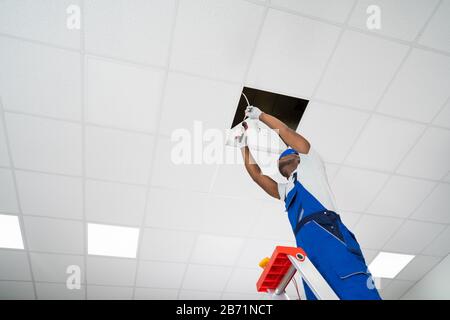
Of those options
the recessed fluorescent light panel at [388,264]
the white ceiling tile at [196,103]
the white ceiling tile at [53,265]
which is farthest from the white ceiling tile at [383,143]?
the white ceiling tile at [53,265]

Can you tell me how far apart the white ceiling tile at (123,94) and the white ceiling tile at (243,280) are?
246 centimetres

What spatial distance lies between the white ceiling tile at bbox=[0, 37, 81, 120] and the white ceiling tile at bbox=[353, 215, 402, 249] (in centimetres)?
331

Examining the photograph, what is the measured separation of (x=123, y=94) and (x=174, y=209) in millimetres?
1340

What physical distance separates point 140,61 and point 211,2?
26.1 inches

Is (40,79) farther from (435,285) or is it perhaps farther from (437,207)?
(435,285)

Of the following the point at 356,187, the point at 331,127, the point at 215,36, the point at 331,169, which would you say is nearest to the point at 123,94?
the point at 215,36

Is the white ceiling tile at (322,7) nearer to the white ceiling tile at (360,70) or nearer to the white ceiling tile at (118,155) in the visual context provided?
the white ceiling tile at (360,70)

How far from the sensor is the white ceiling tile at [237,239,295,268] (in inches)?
142

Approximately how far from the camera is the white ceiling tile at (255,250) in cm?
360

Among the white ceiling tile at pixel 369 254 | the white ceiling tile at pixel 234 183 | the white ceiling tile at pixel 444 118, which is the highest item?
the white ceiling tile at pixel 444 118

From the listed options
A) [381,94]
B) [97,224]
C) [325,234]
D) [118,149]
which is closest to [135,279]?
[97,224]

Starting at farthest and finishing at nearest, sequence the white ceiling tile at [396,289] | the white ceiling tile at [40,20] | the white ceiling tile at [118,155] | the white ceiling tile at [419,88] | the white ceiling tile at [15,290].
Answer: the white ceiling tile at [396,289] → the white ceiling tile at [15,290] → the white ceiling tile at [118,155] → the white ceiling tile at [419,88] → the white ceiling tile at [40,20]

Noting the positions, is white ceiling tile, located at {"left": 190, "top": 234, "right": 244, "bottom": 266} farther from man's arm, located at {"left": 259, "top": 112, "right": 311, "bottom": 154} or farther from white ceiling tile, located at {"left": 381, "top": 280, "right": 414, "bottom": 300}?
white ceiling tile, located at {"left": 381, "top": 280, "right": 414, "bottom": 300}
